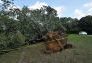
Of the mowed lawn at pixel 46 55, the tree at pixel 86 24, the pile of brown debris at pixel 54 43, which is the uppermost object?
the tree at pixel 86 24

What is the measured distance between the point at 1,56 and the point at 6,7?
12.8 feet

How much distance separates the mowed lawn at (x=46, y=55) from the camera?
1326cm

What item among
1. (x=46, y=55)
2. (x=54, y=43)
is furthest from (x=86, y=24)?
(x=46, y=55)

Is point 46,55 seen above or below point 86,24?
below

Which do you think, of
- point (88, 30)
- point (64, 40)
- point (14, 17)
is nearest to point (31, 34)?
point (14, 17)

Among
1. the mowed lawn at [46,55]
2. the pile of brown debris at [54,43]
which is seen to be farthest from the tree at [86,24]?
the pile of brown debris at [54,43]

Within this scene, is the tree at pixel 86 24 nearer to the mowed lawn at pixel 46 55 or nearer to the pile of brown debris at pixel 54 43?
the mowed lawn at pixel 46 55

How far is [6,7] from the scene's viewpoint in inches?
732

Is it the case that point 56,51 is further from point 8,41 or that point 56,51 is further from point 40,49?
point 8,41

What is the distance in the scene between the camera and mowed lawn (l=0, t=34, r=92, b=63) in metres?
13.3

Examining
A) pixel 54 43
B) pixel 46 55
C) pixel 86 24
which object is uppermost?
pixel 86 24

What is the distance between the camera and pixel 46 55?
14773 millimetres

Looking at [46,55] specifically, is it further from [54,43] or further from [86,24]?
[86,24]

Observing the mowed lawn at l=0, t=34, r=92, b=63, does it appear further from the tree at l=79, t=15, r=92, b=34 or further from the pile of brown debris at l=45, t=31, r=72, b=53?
the tree at l=79, t=15, r=92, b=34
